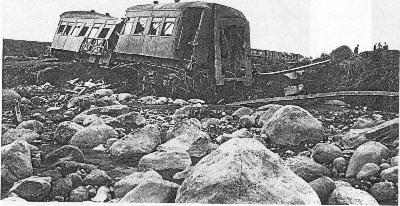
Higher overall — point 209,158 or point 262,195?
point 209,158

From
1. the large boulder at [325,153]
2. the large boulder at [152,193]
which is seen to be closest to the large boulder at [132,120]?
the large boulder at [152,193]

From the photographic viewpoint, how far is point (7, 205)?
2865 mm

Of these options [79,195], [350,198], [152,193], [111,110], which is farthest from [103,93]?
[350,198]

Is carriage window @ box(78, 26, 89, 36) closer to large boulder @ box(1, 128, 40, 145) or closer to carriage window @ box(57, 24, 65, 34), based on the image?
carriage window @ box(57, 24, 65, 34)

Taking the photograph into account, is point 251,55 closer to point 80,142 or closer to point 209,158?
point 209,158

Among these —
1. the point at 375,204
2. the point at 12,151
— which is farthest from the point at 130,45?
the point at 375,204

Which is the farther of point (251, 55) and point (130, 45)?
point (130, 45)

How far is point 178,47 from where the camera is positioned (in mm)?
3564

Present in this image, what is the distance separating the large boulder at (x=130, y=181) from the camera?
2.92m

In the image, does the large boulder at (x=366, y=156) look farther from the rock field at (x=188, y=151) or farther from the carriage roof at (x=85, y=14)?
the carriage roof at (x=85, y=14)

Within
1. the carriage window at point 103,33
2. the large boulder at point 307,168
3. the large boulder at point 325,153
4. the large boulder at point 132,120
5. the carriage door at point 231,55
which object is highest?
the carriage window at point 103,33

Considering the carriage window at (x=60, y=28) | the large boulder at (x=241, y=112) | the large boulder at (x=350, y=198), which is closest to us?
the large boulder at (x=350, y=198)

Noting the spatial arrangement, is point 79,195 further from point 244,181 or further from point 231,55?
point 231,55

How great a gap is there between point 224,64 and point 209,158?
0.93 meters
